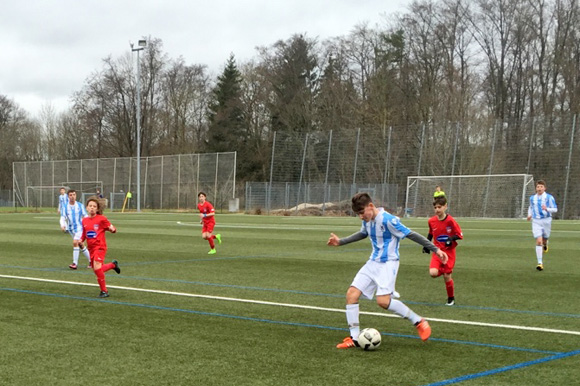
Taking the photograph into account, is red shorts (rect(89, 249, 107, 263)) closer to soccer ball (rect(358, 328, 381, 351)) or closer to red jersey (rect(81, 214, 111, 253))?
red jersey (rect(81, 214, 111, 253))

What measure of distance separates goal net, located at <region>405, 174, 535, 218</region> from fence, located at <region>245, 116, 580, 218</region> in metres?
0.24

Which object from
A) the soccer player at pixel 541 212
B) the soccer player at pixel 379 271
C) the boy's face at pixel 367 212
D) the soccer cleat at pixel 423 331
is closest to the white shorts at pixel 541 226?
the soccer player at pixel 541 212

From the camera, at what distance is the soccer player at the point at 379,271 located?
7.32 metres

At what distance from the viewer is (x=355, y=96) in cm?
6372

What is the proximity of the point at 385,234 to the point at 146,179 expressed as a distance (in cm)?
5856

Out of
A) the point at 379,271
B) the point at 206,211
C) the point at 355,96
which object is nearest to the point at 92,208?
the point at 379,271

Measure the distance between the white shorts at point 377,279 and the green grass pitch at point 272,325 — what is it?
0.61 metres

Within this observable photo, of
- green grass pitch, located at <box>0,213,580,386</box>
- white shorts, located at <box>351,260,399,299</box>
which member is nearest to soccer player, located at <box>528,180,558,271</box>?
green grass pitch, located at <box>0,213,580,386</box>

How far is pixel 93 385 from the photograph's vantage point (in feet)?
19.2

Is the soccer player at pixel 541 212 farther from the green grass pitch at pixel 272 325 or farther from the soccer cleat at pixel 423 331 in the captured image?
the soccer cleat at pixel 423 331

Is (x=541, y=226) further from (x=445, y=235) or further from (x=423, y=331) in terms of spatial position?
(x=423, y=331)

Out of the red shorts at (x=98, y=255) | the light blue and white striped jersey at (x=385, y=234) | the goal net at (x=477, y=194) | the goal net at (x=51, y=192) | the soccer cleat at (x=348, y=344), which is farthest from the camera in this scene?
the goal net at (x=51, y=192)

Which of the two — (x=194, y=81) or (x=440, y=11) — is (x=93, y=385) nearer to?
(x=440, y=11)

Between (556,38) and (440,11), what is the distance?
9.24 metres
